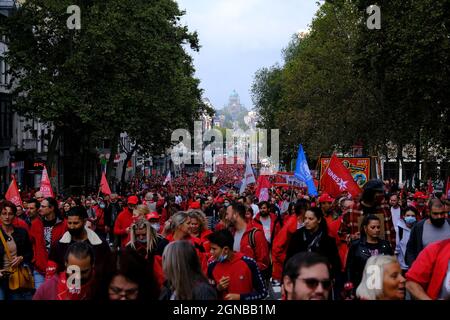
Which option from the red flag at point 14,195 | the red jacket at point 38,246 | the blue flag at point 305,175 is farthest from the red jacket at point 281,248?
the blue flag at point 305,175

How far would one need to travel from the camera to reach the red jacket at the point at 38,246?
412 inches

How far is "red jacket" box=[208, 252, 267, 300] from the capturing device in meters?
7.62

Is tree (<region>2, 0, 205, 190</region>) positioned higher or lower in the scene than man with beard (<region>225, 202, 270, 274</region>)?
higher

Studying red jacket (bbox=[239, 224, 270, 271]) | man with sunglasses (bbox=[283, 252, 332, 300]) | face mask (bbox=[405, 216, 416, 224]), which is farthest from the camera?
face mask (bbox=[405, 216, 416, 224])

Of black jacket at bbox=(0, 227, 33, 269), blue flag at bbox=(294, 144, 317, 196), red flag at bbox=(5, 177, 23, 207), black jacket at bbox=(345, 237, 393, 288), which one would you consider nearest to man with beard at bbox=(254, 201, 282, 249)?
black jacket at bbox=(0, 227, 33, 269)

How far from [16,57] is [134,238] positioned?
34663 mm

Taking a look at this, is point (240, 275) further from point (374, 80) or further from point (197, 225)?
point (374, 80)

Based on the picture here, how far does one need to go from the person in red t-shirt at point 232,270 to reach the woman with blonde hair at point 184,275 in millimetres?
1615

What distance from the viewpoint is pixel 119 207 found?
2109cm

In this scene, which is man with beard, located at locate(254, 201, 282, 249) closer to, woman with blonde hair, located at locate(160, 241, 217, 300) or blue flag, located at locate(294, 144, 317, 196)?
woman with blonde hair, located at locate(160, 241, 217, 300)

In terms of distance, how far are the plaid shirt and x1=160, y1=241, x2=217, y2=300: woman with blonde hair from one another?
185 inches

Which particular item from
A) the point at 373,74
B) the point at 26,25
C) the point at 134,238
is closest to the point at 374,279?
the point at 134,238

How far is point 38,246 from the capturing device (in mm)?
10648

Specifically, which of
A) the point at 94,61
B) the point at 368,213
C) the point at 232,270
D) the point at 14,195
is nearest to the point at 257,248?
the point at 368,213
